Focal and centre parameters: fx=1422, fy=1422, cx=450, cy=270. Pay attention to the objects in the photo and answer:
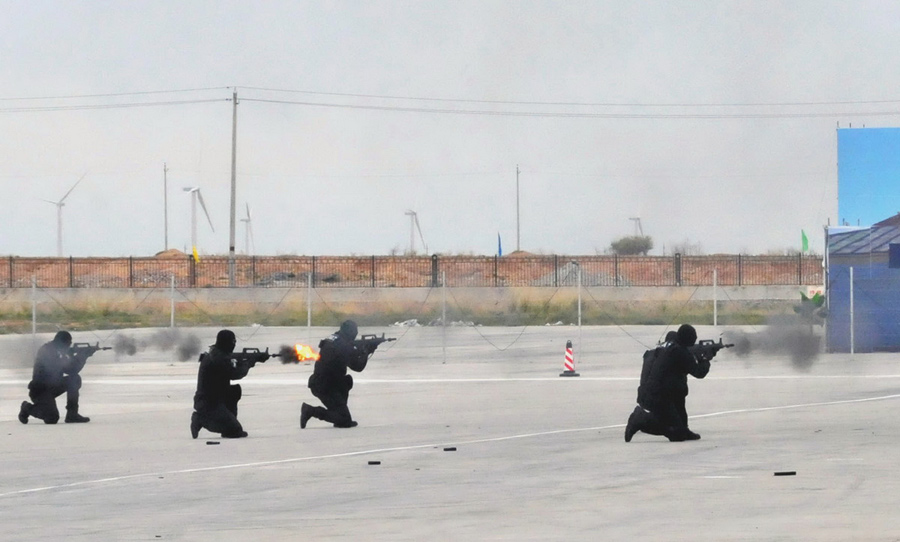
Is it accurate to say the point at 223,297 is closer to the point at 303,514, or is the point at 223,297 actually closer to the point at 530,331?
the point at 530,331

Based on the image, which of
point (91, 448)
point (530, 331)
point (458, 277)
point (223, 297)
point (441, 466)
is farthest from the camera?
point (458, 277)

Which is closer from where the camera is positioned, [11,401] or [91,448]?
[91,448]

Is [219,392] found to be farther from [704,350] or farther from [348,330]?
[704,350]

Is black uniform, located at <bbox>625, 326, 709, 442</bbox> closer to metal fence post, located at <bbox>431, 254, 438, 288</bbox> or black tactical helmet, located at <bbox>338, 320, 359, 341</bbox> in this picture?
black tactical helmet, located at <bbox>338, 320, 359, 341</bbox>

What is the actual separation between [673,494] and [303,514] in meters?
3.20

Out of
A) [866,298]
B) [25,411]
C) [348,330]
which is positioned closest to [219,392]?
[348,330]

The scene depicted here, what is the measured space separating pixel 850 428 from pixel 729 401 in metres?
5.57

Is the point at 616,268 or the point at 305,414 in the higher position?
the point at 616,268

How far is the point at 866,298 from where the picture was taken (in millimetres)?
38719

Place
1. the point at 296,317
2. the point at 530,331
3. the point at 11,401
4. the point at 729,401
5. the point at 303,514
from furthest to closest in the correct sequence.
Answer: the point at 296,317
the point at 530,331
the point at 11,401
the point at 729,401
the point at 303,514

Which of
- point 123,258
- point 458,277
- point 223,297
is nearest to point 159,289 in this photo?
point 223,297

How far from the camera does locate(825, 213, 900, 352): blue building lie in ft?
127

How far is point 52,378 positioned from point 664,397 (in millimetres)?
9224

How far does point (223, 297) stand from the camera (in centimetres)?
6334
